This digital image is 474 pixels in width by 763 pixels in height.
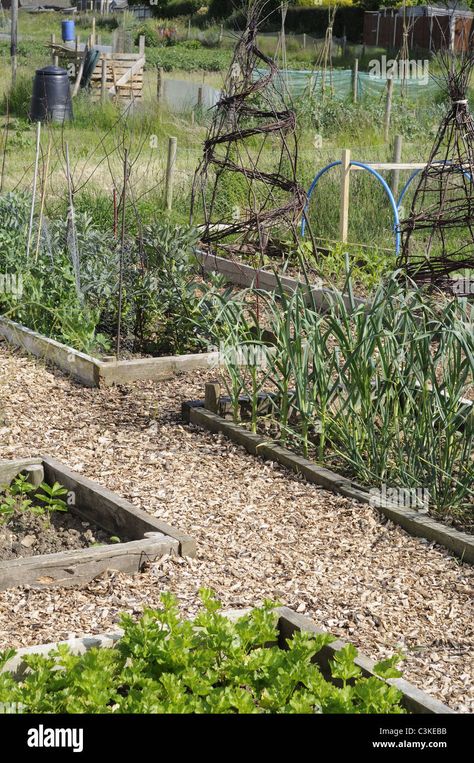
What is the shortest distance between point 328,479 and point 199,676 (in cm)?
185

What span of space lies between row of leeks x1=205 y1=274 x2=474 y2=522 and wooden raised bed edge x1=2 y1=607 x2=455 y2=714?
115cm

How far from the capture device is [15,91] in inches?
754

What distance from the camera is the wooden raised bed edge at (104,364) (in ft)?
18.9

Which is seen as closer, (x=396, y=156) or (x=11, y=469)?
(x=11, y=469)

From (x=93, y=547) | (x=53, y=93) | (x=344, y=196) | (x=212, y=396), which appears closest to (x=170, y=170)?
(x=344, y=196)

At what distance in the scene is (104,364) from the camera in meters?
5.75

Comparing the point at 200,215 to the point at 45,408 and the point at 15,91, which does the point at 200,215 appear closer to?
the point at 45,408

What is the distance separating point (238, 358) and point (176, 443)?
0.53 meters

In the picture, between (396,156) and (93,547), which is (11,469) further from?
(396,156)

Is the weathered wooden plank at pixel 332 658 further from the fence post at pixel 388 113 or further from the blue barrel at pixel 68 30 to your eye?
the blue barrel at pixel 68 30

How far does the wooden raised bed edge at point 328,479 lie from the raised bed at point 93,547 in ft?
2.90

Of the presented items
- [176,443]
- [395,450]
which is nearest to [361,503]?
[395,450]

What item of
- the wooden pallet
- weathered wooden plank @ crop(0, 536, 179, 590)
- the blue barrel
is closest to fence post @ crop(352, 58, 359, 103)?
the wooden pallet

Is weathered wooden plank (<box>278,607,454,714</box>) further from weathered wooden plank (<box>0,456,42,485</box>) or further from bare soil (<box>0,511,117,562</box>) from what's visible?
weathered wooden plank (<box>0,456,42,485</box>)
